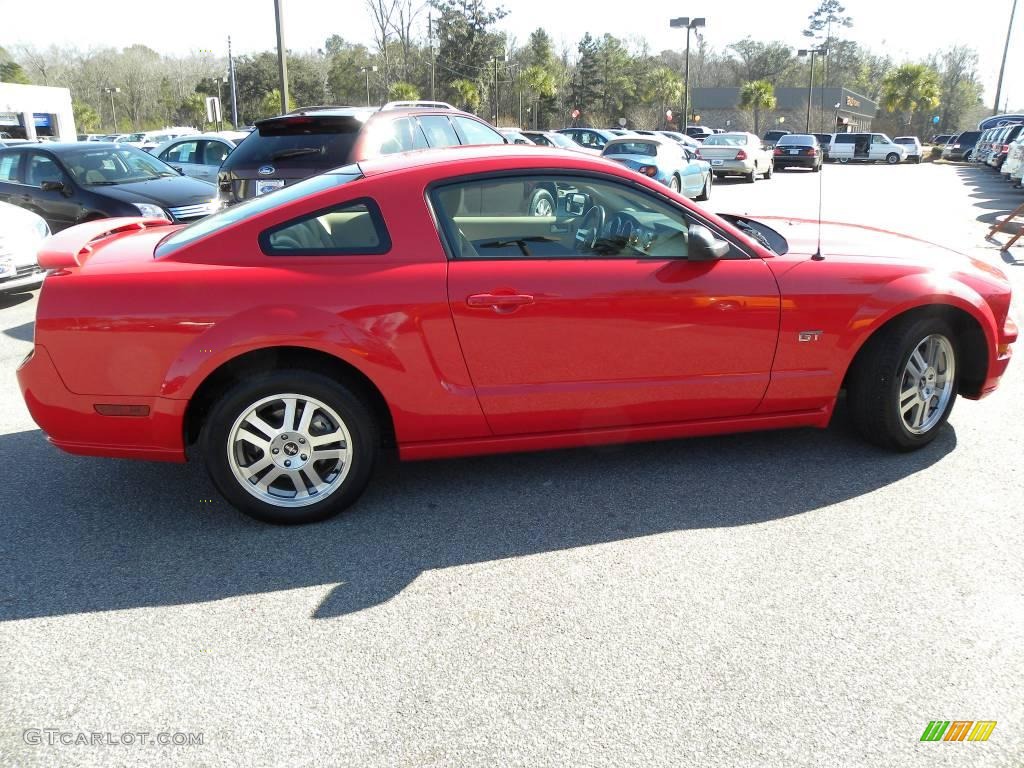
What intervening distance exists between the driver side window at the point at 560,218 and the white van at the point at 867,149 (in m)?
43.9

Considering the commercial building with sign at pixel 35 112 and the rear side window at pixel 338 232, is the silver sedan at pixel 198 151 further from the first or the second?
the commercial building with sign at pixel 35 112

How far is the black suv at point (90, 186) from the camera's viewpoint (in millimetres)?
9734

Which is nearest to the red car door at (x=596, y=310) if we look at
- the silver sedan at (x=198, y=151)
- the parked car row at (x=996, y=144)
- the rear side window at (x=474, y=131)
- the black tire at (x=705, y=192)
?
the rear side window at (x=474, y=131)

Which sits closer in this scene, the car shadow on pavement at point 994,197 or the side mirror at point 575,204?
the side mirror at point 575,204

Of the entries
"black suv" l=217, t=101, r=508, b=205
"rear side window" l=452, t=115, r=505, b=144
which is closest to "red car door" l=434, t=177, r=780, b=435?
"black suv" l=217, t=101, r=508, b=205

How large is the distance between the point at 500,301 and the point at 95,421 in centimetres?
179

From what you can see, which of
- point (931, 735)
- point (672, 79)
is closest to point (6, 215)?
point (931, 735)

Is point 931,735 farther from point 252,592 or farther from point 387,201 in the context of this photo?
point 387,201

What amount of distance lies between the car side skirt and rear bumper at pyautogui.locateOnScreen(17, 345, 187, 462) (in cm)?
98

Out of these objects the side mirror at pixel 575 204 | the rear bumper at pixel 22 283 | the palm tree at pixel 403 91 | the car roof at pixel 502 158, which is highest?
the palm tree at pixel 403 91

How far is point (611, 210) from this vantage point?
387cm

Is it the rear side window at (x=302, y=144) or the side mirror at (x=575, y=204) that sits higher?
the rear side window at (x=302, y=144)

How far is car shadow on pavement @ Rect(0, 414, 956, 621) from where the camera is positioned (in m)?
Result: 3.22

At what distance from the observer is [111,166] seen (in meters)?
10.6
